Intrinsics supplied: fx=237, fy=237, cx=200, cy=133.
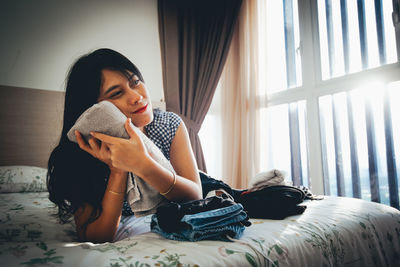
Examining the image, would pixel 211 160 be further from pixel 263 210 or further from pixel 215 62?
pixel 263 210

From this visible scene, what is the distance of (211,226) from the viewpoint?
2.16ft

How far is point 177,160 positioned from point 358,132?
1.84 metres

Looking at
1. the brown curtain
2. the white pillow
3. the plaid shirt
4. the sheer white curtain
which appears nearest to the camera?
the plaid shirt

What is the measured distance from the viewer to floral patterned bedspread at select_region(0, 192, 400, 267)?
543mm

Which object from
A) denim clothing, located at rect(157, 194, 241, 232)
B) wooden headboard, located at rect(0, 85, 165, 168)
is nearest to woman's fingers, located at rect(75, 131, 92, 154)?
denim clothing, located at rect(157, 194, 241, 232)

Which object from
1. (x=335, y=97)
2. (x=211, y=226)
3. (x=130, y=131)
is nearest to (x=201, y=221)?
(x=211, y=226)

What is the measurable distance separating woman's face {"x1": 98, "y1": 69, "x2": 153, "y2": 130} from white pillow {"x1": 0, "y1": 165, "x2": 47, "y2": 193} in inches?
47.8

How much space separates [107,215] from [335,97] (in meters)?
2.26

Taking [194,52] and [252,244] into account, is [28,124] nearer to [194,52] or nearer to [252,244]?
[194,52]

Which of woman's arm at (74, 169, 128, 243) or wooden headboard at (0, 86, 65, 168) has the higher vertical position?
wooden headboard at (0, 86, 65, 168)

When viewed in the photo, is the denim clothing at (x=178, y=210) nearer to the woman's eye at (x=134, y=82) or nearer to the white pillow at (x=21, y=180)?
the woman's eye at (x=134, y=82)

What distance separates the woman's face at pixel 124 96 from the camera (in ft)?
3.25

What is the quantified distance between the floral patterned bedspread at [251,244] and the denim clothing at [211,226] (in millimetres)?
25

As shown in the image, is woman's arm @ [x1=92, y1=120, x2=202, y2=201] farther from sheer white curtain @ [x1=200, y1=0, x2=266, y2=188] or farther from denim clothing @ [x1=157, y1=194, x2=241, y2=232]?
sheer white curtain @ [x1=200, y1=0, x2=266, y2=188]
